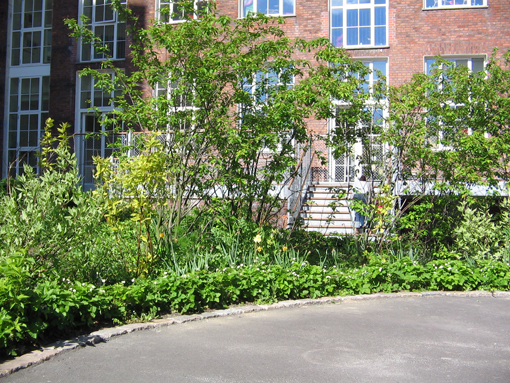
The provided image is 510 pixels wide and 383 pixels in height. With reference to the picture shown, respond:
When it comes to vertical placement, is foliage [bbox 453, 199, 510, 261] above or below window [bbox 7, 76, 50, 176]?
below

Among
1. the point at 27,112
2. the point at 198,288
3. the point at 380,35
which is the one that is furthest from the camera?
the point at 27,112

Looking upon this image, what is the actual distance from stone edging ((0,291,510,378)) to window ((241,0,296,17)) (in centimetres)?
1324

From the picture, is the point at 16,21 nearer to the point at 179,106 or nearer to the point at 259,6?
the point at 259,6

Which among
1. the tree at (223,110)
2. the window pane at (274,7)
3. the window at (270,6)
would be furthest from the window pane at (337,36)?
the tree at (223,110)

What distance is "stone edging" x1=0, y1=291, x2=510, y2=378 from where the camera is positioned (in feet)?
15.6

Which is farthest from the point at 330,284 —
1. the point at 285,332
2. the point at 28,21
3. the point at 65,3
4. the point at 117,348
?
the point at 28,21

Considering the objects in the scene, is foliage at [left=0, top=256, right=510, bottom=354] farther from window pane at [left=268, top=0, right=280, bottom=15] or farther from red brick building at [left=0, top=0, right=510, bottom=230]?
window pane at [left=268, top=0, right=280, bottom=15]

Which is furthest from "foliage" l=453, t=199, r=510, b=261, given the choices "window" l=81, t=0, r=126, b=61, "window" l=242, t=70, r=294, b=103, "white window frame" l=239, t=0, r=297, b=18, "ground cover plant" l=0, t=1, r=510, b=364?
"window" l=81, t=0, r=126, b=61

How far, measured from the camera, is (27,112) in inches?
860

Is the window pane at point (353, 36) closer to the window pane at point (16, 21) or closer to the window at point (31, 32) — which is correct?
the window at point (31, 32)

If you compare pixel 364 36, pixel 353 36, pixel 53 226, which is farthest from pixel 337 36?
pixel 53 226

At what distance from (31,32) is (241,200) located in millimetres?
17043

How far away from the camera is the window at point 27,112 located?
71.2ft

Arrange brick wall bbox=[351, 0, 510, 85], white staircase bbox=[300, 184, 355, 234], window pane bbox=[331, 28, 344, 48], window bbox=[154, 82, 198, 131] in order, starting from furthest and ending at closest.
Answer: window pane bbox=[331, 28, 344, 48] < brick wall bbox=[351, 0, 510, 85] < white staircase bbox=[300, 184, 355, 234] < window bbox=[154, 82, 198, 131]
